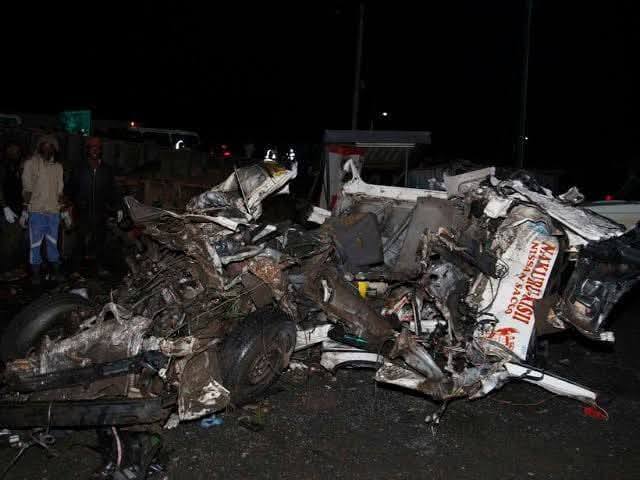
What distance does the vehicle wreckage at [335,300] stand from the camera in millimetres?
3324

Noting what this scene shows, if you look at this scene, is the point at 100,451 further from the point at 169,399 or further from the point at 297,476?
the point at 297,476

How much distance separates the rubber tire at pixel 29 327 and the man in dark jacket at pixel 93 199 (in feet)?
11.9

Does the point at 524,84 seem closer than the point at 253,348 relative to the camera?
No

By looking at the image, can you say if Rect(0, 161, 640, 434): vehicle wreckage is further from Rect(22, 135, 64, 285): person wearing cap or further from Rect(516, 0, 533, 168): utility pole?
Rect(516, 0, 533, 168): utility pole

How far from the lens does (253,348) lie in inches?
140

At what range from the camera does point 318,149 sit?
59.4ft

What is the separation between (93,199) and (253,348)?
500 cm

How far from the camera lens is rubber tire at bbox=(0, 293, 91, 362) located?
3688 millimetres

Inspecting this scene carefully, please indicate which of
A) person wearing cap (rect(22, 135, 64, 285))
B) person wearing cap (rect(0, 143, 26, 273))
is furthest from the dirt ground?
person wearing cap (rect(0, 143, 26, 273))

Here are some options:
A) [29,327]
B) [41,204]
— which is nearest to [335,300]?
[29,327]

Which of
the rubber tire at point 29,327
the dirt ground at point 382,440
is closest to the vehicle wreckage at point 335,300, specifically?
the rubber tire at point 29,327

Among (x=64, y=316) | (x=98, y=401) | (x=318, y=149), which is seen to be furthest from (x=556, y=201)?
(x=318, y=149)

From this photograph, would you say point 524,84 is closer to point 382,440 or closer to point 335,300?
point 335,300

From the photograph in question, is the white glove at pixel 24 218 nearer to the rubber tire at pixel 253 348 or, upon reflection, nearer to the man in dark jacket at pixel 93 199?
the man in dark jacket at pixel 93 199
